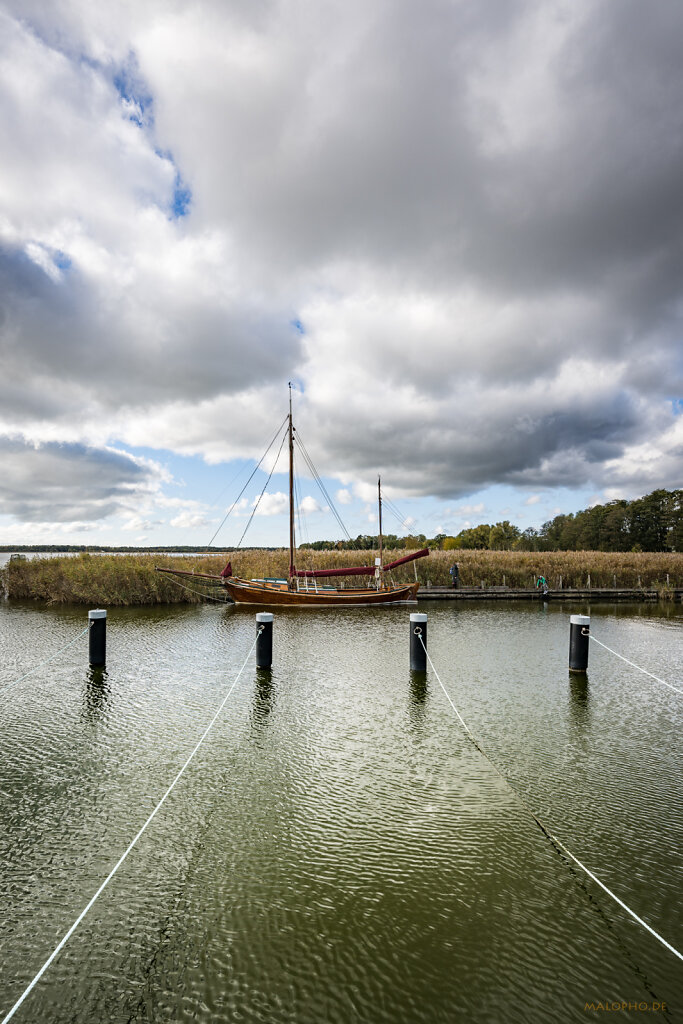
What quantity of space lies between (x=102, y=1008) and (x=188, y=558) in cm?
2898

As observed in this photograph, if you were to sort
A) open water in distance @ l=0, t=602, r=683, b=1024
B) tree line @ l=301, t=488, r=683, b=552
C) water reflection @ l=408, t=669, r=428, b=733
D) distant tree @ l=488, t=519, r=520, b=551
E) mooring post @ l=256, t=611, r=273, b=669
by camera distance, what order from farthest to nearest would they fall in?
distant tree @ l=488, t=519, r=520, b=551 → tree line @ l=301, t=488, r=683, b=552 → mooring post @ l=256, t=611, r=273, b=669 → water reflection @ l=408, t=669, r=428, b=733 → open water in distance @ l=0, t=602, r=683, b=1024

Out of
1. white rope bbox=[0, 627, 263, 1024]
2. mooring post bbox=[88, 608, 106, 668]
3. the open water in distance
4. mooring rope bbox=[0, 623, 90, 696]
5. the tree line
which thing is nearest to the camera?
white rope bbox=[0, 627, 263, 1024]

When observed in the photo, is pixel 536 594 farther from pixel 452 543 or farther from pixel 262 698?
pixel 452 543

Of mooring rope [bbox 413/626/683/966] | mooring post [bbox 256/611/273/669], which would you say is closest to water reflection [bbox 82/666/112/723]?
mooring post [bbox 256/611/273/669]

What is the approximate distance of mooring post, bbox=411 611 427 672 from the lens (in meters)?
11.4

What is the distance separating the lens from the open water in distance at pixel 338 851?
3.35 metres

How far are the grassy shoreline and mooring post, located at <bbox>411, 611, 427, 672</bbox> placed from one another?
1667 cm

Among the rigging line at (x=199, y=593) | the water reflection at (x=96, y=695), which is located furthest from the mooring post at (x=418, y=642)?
the rigging line at (x=199, y=593)

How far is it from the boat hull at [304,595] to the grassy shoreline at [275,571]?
2.71m

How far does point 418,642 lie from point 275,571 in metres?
19.5

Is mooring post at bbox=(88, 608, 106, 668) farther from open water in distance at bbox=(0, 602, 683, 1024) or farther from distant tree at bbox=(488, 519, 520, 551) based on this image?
distant tree at bbox=(488, 519, 520, 551)

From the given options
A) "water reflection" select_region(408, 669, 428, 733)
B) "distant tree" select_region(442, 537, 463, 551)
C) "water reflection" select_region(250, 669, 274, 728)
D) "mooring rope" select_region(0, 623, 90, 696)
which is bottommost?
"water reflection" select_region(408, 669, 428, 733)

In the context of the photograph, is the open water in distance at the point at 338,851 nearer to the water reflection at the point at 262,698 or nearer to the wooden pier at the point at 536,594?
the water reflection at the point at 262,698

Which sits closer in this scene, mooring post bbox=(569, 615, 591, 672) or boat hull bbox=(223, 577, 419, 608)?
mooring post bbox=(569, 615, 591, 672)
